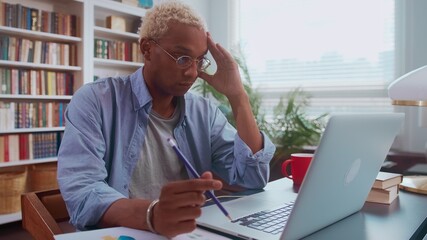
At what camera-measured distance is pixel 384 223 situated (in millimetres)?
831

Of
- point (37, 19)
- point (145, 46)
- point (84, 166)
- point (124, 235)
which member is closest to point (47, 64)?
point (37, 19)

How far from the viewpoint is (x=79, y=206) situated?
0.84 m

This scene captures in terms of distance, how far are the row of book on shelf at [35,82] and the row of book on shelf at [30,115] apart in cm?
10

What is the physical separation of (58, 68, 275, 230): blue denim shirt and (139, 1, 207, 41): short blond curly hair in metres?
0.15

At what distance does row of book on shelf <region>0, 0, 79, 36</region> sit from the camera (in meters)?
2.88

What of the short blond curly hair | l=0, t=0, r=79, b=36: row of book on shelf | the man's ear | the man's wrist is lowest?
the man's wrist

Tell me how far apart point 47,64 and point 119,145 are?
2360 millimetres

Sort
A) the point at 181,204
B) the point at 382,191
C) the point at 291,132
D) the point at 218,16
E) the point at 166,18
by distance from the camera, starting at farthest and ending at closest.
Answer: the point at 218,16, the point at 291,132, the point at 166,18, the point at 382,191, the point at 181,204

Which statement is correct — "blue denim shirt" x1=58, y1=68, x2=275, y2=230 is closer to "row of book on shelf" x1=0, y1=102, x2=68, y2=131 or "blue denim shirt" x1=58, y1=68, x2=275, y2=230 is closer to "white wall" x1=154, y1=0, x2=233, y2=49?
"row of book on shelf" x1=0, y1=102, x2=68, y2=131

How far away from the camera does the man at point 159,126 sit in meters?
0.96

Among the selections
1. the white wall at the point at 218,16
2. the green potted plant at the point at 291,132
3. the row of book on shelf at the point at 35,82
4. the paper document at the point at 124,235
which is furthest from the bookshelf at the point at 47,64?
the paper document at the point at 124,235

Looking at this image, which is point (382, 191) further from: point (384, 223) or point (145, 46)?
point (145, 46)

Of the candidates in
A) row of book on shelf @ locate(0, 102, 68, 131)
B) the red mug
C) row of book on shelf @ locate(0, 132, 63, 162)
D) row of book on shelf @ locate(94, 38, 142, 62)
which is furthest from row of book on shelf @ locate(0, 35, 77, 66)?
the red mug

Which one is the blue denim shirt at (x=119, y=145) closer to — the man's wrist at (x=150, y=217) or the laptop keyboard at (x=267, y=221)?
the man's wrist at (x=150, y=217)
